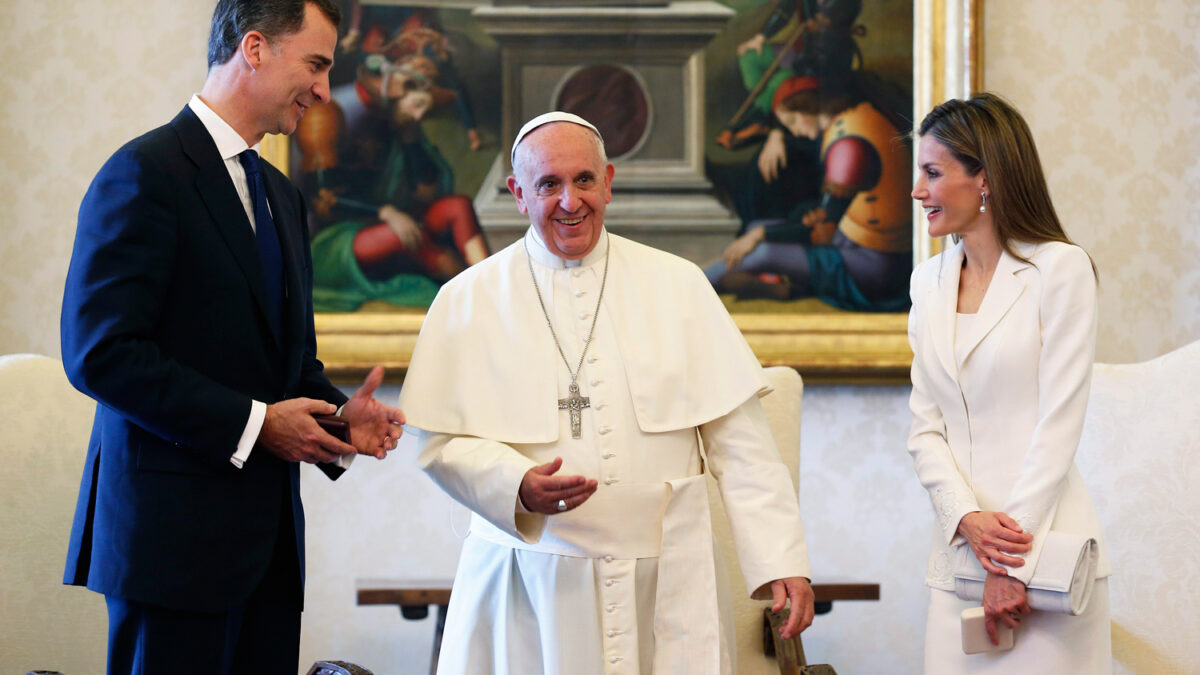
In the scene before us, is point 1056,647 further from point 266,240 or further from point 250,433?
point 266,240

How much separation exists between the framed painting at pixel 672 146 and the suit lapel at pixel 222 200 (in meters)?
1.74

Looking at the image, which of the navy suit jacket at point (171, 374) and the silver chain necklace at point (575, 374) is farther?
the silver chain necklace at point (575, 374)

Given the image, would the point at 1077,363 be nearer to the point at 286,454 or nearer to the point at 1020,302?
the point at 1020,302

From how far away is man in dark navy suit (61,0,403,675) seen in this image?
76.4 inches

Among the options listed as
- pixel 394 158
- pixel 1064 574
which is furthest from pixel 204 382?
pixel 394 158

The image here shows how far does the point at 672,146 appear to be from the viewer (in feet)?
12.9

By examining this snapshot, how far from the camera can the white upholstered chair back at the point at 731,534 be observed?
3.12 meters

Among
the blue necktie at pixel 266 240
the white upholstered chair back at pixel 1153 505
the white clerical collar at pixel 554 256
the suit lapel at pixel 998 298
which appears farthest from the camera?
the white upholstered chair back at pixel 1153 505

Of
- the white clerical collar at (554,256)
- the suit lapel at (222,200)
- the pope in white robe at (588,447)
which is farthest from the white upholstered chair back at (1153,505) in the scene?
the suit lapel at (222,200)

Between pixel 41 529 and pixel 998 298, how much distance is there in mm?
2600

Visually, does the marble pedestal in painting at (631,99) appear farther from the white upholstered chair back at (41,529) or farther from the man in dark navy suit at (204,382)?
the man in dark navy suit at (204,382)

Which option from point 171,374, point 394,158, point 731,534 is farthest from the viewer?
point 394,158

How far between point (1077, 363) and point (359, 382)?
2.44 metres

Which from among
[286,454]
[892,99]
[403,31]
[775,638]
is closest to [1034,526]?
[775,638]
